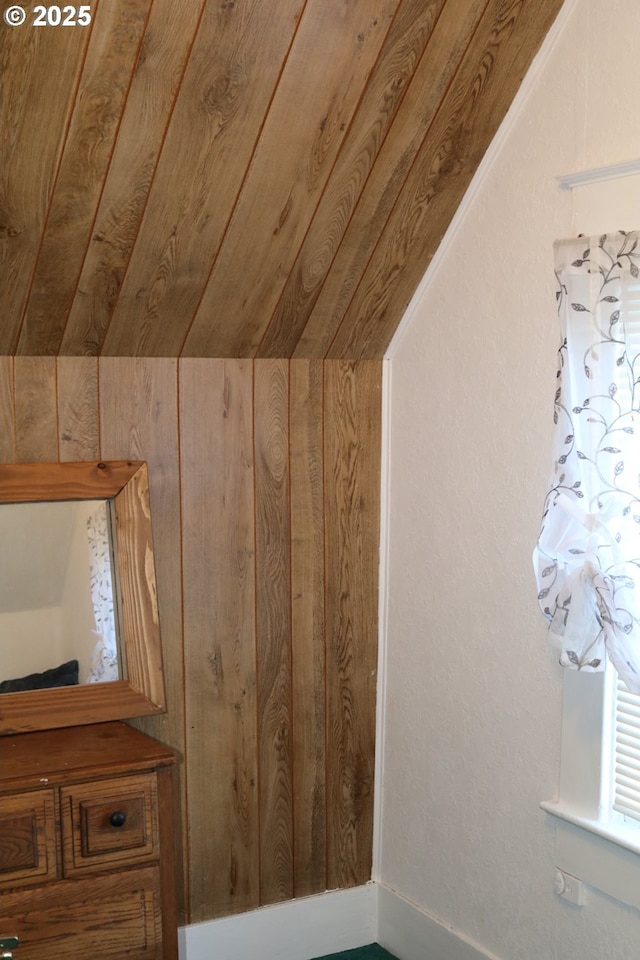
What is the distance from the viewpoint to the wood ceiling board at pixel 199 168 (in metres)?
1.98

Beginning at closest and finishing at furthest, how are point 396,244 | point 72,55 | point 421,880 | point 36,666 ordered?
1. point 72,55
2. point 36,666
3. point 396,244
4. point 421,880

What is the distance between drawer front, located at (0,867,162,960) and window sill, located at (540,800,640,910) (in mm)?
919

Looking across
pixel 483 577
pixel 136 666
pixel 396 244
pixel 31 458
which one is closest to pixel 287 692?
pixel 136 666

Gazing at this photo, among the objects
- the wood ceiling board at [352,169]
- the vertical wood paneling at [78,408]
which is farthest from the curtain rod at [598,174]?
the vertical wood paneling at [78,408]

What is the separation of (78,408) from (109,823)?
0.99m

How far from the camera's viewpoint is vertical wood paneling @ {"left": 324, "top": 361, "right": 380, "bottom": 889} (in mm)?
2854

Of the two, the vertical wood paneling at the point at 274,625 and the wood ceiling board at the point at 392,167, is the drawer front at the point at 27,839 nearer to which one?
the vertical wood paneling at the point at 274,625

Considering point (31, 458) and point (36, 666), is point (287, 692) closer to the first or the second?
point (36, 666)

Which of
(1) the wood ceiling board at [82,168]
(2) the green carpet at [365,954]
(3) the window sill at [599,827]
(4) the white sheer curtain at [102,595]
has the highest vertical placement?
(1) the wood ceiling board at [82,168]

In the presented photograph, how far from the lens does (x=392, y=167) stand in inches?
94.0

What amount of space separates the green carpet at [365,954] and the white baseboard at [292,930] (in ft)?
0.05

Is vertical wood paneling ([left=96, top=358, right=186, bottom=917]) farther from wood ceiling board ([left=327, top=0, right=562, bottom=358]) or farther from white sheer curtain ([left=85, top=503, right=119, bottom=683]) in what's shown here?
wood ceiling board ([left=327, top=0, right=562, bottom=358])

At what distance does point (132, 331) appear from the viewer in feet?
8.20

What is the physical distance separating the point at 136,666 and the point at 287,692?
0.51 metres
